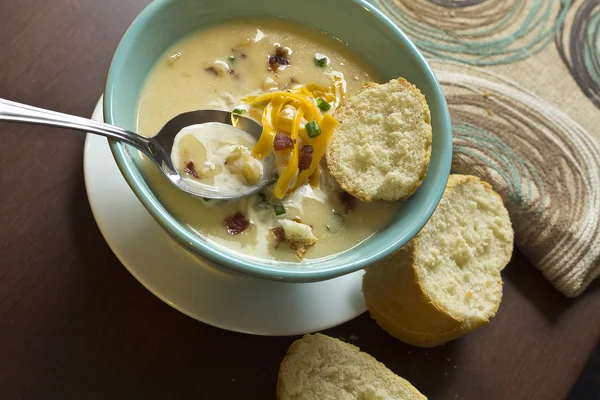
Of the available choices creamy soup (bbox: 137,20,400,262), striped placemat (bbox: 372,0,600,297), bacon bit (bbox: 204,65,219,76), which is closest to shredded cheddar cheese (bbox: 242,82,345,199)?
creamy soup (bbox: 137,20,400,262)

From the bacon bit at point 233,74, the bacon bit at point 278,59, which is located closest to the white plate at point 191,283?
the bacon bit at point 233,74

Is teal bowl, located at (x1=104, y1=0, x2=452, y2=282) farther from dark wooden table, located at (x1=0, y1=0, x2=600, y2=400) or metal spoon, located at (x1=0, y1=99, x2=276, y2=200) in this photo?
dark wooden table, located at (x1=0, y1=0, x2=600, y2=400)

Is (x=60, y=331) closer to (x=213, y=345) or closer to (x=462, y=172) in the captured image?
(x=213, y=345)

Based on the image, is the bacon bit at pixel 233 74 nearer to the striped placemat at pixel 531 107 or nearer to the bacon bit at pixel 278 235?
the bacon bit at pixel 278 235

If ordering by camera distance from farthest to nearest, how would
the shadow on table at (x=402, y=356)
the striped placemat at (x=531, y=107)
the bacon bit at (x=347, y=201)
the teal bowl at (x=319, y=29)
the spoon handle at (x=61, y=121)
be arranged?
1. the striped placemat at (x=531, y=107)
2. the shadow on table at (x=402, y=356)
3. the bacon bit at (x=347, y=201)
4. the teal bowl at (x=319, y=29)
5. the spoon handle at (x=61, y=121)

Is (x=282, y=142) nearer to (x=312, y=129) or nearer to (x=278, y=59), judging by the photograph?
(x=312, y=129)

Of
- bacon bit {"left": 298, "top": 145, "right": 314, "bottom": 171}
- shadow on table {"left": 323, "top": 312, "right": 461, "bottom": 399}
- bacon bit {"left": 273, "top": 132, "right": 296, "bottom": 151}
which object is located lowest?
shadow on table {"left": 323, "top": 312, "right": 461, "bottom": 399}

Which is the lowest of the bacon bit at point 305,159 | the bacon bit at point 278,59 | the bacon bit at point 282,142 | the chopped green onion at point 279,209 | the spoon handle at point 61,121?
the chopped green onion at point 279,209

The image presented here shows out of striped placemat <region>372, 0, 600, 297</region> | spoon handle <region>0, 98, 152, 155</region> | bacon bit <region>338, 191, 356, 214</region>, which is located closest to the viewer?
spoon handle <region>0, 98, 152, 155</region>
